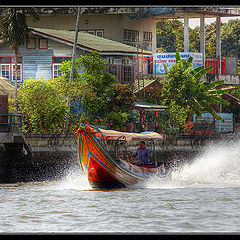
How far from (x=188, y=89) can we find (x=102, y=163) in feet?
55.3

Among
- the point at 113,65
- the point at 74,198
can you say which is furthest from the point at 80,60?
the point at 74,198

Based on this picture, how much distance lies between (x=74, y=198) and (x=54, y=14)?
87.6 ft

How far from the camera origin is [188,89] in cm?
3869

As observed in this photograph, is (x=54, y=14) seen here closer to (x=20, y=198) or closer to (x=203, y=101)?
(x=203, y=101)

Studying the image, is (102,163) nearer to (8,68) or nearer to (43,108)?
(43,108)

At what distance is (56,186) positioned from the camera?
25250 millimetres

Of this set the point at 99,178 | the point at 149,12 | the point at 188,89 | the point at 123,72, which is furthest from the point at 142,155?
the point at 149,12

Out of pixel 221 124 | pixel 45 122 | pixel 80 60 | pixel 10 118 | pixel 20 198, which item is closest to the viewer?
pixel 20 198

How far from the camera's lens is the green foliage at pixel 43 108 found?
105 ft

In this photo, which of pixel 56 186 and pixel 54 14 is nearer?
pixel 56 186

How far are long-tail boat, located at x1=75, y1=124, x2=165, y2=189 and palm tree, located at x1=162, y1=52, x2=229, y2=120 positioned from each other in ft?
47.8

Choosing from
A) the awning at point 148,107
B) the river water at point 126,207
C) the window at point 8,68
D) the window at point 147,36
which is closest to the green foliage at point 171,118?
the awning at point 148,107

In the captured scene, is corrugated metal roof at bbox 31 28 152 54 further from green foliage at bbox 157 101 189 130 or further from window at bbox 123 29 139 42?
green foliage at bbox 157 101 189 130

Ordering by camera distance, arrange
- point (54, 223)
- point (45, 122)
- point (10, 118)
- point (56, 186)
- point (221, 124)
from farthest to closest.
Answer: point (221, 124), point (45, 122), point (10, 118), point (56, 186), point (54, 223)
